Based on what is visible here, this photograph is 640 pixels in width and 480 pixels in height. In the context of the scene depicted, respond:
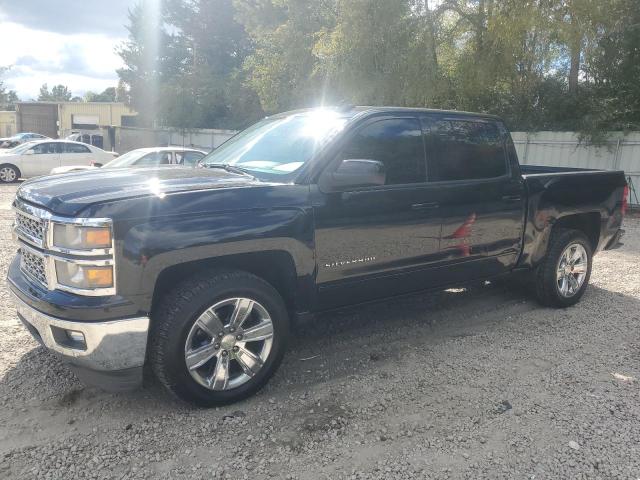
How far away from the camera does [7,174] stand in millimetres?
16734

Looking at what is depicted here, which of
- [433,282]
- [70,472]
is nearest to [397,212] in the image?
[433,282]

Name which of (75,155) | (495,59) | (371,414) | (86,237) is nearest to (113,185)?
(86,237)

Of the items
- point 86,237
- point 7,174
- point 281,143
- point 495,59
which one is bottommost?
point 7,174

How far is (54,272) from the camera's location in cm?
301

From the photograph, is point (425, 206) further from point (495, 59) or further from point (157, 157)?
point (495, 59)

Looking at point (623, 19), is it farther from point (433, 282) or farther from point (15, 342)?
point (15, 342)

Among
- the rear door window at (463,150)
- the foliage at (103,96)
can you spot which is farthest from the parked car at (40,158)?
the foliage at (103,96)

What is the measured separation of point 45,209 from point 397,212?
236 centimetres

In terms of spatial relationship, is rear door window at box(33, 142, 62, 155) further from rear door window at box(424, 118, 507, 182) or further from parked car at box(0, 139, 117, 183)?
rear door window at box(424, 118, 507, 182)

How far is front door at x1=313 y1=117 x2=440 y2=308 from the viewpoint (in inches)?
145

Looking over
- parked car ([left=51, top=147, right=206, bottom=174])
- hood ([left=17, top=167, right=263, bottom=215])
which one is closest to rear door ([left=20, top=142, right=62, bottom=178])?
parked car ([left=51, top=147, right=206, bottom=174])

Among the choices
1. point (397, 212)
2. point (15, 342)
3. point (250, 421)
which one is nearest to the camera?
point (250, 421)

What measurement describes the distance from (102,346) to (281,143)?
2008 mm

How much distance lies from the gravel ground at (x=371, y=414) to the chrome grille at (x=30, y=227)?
3.52 ft
